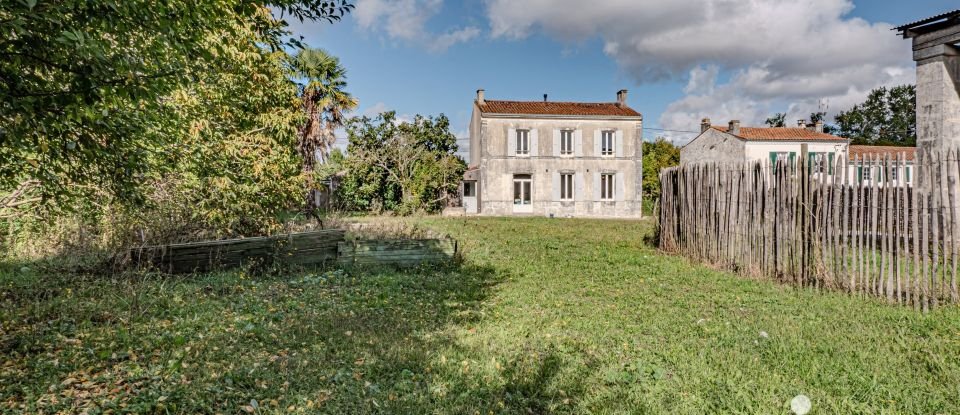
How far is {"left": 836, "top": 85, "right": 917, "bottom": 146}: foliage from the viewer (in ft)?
166

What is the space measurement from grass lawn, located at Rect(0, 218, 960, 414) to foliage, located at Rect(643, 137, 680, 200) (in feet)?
104

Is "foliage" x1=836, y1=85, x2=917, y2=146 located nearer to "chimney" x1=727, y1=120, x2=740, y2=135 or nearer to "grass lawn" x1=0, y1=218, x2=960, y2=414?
"chimney" x1=727, y1=120, x2=740, y2=135

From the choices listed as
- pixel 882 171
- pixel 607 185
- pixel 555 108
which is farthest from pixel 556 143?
pixel 882 171

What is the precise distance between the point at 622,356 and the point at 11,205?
8012 millimetres

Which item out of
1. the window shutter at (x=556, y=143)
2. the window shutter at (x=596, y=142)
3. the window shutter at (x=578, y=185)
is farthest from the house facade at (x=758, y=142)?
the window shutter at (x=556, y=143)

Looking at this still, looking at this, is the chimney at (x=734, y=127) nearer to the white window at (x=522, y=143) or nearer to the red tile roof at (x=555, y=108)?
the red tile roof at (x=555, y=108)

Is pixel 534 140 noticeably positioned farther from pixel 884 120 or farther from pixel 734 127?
pixel 884 120

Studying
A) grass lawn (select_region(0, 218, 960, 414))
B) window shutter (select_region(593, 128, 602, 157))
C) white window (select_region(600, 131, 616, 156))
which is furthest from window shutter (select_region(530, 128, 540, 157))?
grass lawn (select_region(0, 218, 960, 414))

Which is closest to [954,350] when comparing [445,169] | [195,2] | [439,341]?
[439,341]

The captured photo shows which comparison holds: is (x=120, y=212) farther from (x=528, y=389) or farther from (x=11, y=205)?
(x=528, y=389)

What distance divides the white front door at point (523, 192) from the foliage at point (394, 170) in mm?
3579

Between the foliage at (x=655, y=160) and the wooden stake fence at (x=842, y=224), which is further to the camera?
the foliage at (x=655, y=160)

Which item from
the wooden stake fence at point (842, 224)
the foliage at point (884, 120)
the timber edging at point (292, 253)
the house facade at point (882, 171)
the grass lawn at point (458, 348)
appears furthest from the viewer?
the foliage at point (884, 120)

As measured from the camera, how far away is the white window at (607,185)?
27.4m
